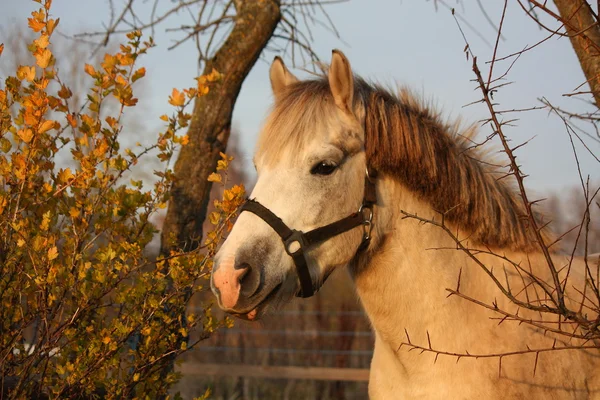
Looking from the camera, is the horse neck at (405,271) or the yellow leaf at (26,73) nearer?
the yellow leaf at (26,73)

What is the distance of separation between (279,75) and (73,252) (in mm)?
1396

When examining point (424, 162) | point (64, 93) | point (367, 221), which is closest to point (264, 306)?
point (367, 221)

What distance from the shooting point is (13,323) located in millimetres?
2736

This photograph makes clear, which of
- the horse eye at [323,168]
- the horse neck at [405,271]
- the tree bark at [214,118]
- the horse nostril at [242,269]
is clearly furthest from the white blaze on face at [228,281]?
the tree bark at [214,118]

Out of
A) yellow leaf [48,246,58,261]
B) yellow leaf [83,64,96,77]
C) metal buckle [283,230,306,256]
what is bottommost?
yellow leaf [48,246,58,261]

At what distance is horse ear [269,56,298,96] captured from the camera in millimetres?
3232

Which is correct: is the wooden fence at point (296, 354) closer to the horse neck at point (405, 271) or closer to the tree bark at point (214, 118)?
the tree bark at point (214, 118)

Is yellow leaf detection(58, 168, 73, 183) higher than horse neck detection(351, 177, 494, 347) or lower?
higher

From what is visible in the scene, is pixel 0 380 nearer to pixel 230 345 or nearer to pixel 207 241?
pixel 207 241

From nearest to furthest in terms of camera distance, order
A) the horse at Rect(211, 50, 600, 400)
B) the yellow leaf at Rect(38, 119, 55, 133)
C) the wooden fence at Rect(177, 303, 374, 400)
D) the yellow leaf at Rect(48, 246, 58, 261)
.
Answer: the yellow leaf at Rect(48, 246, 58, 261), the yellow leaf at Rect(38, 119, 55, 133), the horse at Rect(211, 50, 600, 400), the wooden fence at Rect(177, 303, 374, 400)

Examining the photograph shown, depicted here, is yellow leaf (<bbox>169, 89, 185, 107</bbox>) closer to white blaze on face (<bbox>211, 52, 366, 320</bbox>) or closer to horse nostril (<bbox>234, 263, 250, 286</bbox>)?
white blaze on face (<bbox>211, 52, 366, 320</bbox>)

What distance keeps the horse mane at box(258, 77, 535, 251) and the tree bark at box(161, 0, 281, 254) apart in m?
1.54

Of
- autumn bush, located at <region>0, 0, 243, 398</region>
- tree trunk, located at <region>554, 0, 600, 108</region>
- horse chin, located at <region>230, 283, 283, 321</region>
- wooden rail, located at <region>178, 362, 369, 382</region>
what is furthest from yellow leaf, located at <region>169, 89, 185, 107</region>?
wooden rail, located at <region>178, 362, 369, 382</region>

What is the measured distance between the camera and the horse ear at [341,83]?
2760 mm
